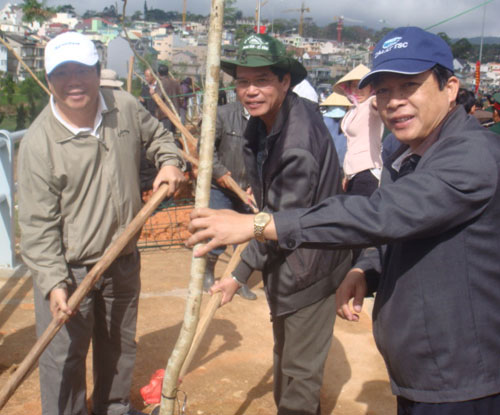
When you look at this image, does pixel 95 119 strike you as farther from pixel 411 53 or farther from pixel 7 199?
pixel 7 199

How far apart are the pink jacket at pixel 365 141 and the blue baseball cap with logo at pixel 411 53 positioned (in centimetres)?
288

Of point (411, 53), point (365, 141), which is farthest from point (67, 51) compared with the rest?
point (365, 141)

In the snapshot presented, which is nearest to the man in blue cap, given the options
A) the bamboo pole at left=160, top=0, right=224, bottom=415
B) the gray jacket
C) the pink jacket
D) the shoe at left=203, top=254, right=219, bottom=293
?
the bamboo pole at left=160, top=0, right=224, bottom=415

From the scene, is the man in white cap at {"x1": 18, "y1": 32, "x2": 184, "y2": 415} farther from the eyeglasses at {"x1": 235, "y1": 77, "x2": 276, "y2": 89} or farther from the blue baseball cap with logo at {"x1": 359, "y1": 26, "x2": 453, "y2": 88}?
the blue baseball cap with logo at {"x1": 359, "y1": 26, "x2": 453, "y2": 88}

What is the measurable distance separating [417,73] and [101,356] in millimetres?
→ 2533

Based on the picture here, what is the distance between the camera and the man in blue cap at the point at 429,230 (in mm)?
1692

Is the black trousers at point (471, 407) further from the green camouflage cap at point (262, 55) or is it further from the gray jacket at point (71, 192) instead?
the gray jacket at point (71, 192)

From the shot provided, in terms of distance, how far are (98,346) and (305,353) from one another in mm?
1274

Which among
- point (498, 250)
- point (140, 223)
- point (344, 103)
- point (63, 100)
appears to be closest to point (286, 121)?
point (140, 223)

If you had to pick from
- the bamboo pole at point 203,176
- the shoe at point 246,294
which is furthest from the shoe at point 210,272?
the bamboo pole at point 203,176

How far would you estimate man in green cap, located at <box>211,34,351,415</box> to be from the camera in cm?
275

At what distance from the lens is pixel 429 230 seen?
5.63ft

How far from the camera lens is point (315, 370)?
3.04m

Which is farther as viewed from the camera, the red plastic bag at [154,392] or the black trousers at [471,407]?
the red plastic bag at [154,392]
